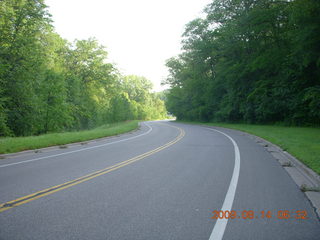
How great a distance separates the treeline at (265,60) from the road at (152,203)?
15562 millimetres

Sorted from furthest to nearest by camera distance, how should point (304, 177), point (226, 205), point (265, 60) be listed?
point (265, 60) < point (304, 177) < point (226, 205)

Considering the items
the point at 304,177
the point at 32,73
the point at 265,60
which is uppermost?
the point at 265,60

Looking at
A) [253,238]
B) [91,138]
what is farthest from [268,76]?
[253,238]

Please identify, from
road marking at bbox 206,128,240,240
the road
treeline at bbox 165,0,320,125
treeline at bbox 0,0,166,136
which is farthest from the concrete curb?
treeline at bbox 0,0,166,136

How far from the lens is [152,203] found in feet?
Result: 14.7

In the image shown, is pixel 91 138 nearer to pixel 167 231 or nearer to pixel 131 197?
pixel 131 197

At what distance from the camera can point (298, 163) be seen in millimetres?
7965

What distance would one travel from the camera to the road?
343 cm

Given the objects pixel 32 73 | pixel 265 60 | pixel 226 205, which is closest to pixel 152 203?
Result: pixel 226 205

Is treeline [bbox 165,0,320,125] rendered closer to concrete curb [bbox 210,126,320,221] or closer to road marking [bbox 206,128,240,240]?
concrete curb [bbox 210,126,320,221]

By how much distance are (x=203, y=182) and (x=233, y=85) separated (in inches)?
1109
